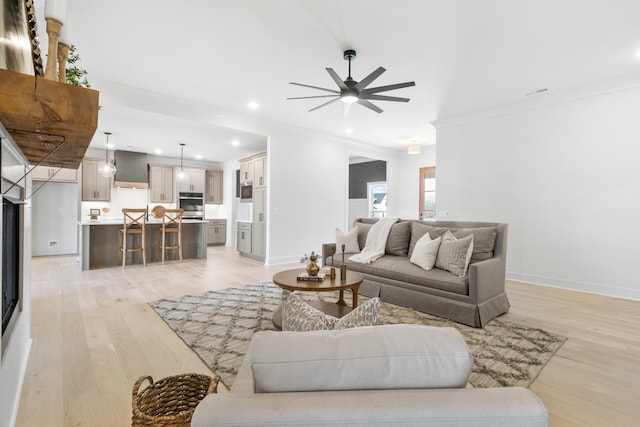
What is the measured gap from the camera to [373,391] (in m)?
0.70

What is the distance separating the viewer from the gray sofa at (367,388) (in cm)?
62

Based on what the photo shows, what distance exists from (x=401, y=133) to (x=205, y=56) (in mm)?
4442

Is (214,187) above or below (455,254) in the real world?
above

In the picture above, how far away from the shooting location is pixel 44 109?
104cm

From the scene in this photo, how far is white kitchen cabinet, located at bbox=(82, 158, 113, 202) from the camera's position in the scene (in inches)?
288

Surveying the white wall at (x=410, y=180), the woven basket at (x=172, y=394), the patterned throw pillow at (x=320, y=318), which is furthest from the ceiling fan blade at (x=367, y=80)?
the white wall at (x=410, y=180)

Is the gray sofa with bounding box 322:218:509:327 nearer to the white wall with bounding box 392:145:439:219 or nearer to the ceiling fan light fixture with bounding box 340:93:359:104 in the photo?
the ceiling fan light fixture with bounding box 340:93:359:104

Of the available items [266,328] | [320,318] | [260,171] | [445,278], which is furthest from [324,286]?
[260,171]

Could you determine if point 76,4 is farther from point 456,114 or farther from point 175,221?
point 456,114

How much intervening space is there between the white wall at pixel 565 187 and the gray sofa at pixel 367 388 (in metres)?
4.64

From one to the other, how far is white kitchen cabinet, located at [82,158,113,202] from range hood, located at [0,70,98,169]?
24.0 ft

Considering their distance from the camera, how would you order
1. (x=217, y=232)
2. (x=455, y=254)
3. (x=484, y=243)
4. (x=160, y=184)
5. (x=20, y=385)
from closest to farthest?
(x=20, y=385)
(x=455, y=254)
(x=484, y=243)
(x=160, y=184)
(x=217, y=232)

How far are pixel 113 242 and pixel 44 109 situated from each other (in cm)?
565

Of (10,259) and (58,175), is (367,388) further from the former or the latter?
(58,175)
